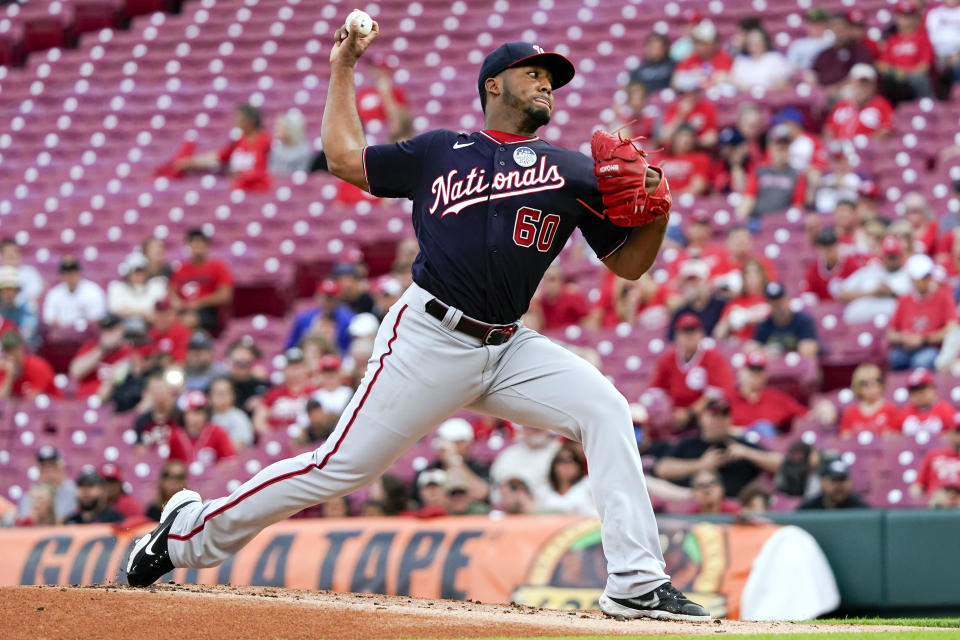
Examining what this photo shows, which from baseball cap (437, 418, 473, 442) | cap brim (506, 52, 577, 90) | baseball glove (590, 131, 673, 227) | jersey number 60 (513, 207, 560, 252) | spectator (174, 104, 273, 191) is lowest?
baseball cap (437, 418, 473, 442)

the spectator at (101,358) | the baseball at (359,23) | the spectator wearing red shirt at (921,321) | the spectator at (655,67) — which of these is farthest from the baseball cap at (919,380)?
the spectator at (101,358)

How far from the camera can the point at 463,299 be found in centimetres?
439

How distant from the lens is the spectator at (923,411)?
8.12 m

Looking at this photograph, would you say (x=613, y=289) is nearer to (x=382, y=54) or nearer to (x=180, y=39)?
(x=382, y=54)

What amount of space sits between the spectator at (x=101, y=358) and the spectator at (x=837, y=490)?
18.3 ft

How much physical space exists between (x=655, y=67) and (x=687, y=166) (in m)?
1.80

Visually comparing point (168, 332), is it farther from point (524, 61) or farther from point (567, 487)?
point (524, 61)

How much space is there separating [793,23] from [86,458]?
7.05m

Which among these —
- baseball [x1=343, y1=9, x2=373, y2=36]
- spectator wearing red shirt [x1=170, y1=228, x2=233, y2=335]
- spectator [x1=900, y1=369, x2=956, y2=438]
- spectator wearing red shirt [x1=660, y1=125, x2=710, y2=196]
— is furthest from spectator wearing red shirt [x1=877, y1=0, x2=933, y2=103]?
baseball [x1=343, y1=9, x2=373, y2=36]

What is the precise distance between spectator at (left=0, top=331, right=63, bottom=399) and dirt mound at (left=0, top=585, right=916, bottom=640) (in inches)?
258

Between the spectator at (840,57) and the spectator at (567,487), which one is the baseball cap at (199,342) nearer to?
the spectator at (567,487)

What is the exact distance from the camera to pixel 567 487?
789cm

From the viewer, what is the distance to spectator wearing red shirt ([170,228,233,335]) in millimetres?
11336

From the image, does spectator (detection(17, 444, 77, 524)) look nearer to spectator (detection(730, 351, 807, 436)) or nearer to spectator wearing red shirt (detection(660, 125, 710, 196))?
spectator (detection(730, 351, 807, 436))
